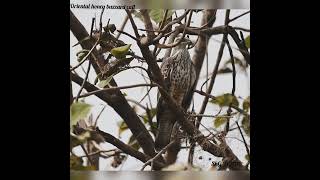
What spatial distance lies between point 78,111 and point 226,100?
382 millimetres

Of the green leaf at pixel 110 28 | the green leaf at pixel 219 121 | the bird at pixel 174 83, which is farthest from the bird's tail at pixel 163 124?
the green leaf at pixel 110 28

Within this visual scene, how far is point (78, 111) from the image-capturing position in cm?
136

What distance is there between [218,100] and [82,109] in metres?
0.35

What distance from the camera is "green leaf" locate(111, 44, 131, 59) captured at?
1.37m

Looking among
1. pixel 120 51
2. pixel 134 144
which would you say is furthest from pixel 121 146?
pixel 120 51

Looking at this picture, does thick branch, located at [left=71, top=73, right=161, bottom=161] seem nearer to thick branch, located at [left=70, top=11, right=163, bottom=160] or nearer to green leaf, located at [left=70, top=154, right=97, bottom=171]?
thick branch, located at [left=70, top=11, right=163, bottom=160]

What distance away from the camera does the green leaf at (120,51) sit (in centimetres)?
137

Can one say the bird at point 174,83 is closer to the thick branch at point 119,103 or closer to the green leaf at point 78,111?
the thick branch at point 119,103

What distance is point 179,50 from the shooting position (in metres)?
1.39

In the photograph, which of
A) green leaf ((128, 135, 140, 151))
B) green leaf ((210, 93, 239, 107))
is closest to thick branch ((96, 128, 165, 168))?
green leaf ((128, 135, 140, 151))

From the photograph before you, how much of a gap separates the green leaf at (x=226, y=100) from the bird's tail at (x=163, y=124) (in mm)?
116

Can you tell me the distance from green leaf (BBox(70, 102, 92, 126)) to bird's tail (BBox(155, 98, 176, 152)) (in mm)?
185

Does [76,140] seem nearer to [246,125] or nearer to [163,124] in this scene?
[163,124]
